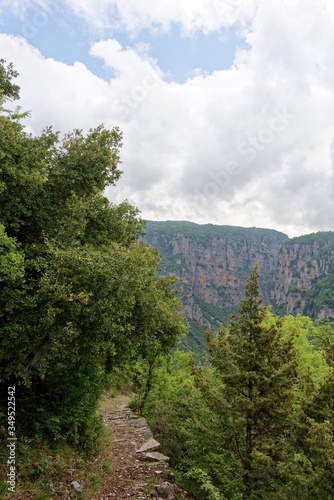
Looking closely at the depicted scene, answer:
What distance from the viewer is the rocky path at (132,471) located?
34.0ft

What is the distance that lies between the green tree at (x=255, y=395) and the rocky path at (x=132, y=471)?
2.54m

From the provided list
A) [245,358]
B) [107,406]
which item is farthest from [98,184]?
[107,406]

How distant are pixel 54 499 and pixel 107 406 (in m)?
14.8

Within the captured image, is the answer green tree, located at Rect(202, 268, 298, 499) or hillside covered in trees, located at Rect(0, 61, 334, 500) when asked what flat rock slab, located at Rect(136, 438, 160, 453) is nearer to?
hillside covered in trees, located at Rect(0, 61, 334, 500)

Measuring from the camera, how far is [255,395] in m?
9.93

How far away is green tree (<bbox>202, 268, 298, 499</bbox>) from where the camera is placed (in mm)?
9805

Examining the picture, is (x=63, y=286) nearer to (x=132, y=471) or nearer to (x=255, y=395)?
(x=255, y=395)

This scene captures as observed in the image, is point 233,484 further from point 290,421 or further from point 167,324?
point 167,324

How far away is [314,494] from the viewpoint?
7984 millimetres

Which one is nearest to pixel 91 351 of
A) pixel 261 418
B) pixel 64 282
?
pixel 64 282

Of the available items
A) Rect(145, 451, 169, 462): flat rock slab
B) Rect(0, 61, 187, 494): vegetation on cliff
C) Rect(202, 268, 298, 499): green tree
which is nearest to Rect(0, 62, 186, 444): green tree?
Rect(0, 61, 187, 494): vegetation on cliff

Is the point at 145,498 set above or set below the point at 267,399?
below

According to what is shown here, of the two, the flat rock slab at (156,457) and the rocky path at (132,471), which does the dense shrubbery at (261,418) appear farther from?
the flat rock slab at (156,457)

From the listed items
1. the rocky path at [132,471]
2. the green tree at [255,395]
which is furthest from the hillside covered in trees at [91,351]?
the rocky path at [132,471]
